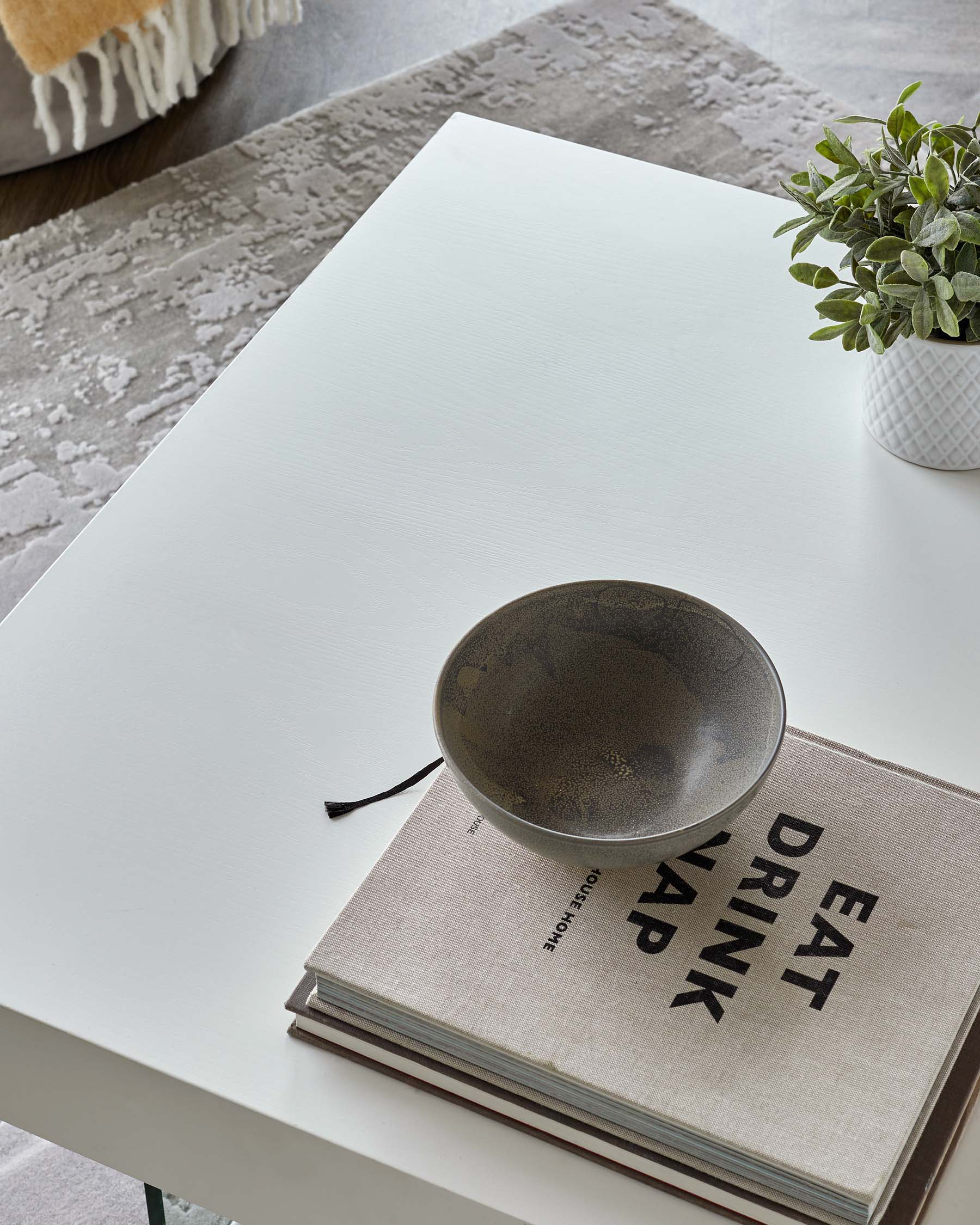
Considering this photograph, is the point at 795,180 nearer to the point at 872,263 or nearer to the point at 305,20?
the point at 872,263

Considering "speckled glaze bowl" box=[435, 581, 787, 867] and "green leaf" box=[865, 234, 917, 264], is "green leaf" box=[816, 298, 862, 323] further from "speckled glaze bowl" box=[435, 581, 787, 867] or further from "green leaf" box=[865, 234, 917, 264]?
"speckled glaze bowl" box=[435, 581, 787, 867]

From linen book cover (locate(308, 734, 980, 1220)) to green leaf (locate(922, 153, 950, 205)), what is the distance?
361 millimetres

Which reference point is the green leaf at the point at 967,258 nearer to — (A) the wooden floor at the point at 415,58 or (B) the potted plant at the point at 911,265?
(B) the potted plant at the point at 911,265

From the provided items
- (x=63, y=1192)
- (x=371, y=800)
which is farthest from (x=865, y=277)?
(x=63, y=1192)

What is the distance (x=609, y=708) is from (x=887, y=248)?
0.34 m

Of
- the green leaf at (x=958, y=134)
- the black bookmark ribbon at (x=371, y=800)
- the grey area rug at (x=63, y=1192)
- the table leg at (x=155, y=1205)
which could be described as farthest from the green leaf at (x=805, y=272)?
the grey area rug at (x=63, y=1192)

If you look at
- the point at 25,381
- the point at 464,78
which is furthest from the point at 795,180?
the point at 464,78

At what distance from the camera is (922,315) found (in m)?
0.77

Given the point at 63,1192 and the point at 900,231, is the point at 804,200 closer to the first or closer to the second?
the point at 900,231

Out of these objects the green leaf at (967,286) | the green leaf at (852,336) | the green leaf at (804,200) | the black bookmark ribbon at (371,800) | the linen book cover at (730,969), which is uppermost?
the green leaf at (804,200)

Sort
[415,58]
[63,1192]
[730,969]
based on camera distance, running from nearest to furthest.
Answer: [730,969] < [63,1192] < [415,58]

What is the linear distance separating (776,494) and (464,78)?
1589 millimetres

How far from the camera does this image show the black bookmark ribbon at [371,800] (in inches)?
27.9

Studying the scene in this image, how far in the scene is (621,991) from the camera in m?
0.57
